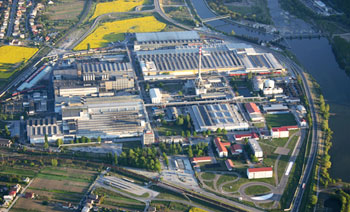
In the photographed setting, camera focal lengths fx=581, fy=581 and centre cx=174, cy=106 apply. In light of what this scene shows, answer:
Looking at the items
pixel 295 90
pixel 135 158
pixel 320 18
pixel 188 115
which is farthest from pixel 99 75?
pixel 320 18

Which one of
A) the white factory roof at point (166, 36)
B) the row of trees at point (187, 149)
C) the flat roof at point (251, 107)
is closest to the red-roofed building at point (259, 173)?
the row of trees at point (187, 149)

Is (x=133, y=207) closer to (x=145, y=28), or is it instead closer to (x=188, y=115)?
(x=188, y=115)

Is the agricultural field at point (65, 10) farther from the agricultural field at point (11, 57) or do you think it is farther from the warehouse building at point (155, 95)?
the warehouse building at point (155, 95)

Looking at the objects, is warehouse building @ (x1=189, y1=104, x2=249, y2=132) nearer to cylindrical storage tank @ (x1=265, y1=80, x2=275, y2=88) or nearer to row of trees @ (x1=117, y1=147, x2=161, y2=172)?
cylindrical storage tank @ (x1=265, y1=80, x2=275, y2=88)

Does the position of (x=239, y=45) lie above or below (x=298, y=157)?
above

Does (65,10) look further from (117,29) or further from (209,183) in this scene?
(209,183)

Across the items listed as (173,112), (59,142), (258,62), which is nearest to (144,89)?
(173,112)
